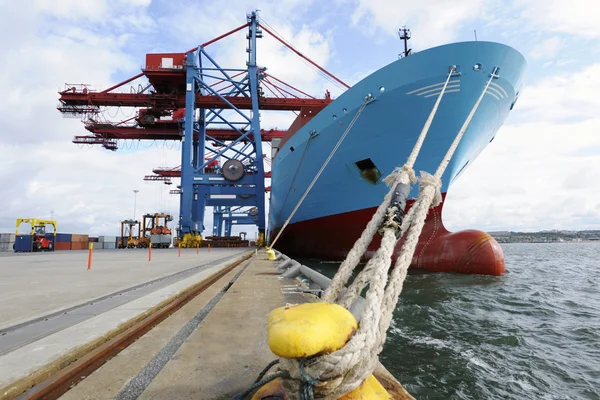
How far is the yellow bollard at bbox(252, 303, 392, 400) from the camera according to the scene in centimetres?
103

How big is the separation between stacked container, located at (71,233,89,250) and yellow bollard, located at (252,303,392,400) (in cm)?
3432

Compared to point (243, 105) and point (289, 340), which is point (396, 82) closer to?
point (289, 340)

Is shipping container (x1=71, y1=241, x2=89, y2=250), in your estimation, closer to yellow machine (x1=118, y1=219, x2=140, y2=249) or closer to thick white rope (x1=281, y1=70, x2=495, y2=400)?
yellow machine (x1=118, y1=219, x2=140, y2=249)

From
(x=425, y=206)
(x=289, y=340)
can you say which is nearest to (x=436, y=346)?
(x=425, y=206)

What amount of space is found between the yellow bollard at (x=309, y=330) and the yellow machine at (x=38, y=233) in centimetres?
2554

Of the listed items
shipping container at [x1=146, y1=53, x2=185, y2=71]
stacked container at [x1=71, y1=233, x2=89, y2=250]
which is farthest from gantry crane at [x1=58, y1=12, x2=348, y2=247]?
stacked container at [x1=71, y1=233, x2=89, y2=250]

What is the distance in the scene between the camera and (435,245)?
10109mm

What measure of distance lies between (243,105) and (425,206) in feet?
73.1

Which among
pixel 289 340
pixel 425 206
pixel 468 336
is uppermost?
pixel 425 206

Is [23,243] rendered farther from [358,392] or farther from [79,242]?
[358,392]

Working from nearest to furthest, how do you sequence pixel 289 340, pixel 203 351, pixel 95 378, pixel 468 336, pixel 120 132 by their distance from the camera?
pixel 289 340 → pixel 95 378 → pixel 203 351 → pixel 468 336 → pixel 120 132

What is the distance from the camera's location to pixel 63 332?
→ 7.83 feet

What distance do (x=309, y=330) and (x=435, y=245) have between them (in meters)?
10.0

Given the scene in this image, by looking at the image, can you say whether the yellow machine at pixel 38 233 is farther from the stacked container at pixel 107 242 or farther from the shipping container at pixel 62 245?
the stacked container at pixel 107 242
